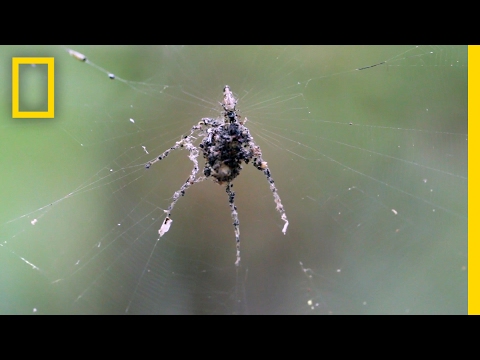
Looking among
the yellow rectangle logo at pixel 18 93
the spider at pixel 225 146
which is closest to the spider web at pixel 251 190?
the yellow rectangle logo at pixel 18 93

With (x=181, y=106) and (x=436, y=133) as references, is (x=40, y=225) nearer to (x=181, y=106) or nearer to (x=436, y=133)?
(x=181, y=106)

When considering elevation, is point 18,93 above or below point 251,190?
above

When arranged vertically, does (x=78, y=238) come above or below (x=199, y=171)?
below

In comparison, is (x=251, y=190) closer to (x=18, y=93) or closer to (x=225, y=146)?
(x=225, y=146)

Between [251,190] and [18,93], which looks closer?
[18,93]

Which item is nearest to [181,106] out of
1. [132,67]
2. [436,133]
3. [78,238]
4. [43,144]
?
[132,67]

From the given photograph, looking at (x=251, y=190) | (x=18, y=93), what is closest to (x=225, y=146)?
(x=251, y=190)

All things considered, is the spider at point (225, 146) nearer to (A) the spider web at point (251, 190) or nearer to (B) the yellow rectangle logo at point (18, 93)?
(A) the spider web at point (251, 190)

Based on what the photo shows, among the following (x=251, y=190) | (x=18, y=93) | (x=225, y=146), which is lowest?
(x=251, y=190)
